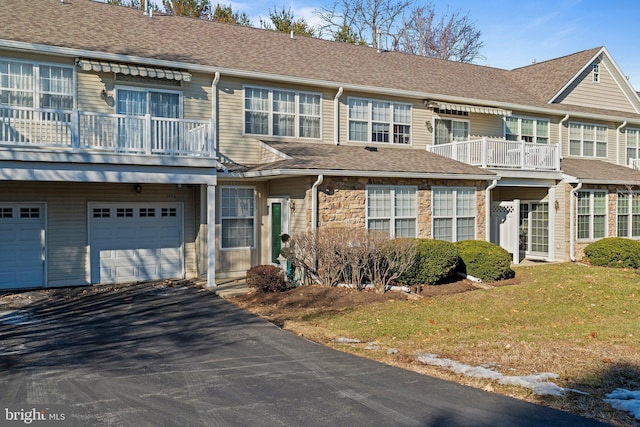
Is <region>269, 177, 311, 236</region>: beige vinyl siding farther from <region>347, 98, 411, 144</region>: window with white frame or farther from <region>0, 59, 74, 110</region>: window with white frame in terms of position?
<region>0, 59, 74, 110</region>: window with white frame

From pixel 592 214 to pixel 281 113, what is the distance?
12209 mm

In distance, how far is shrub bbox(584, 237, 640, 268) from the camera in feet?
57.7

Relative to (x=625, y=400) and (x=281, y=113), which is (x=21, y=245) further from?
(x=625, y=400)

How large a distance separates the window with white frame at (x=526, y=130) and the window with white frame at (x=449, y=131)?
76.7 inches

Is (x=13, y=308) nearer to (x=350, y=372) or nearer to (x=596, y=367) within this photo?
(x=350, y=372)

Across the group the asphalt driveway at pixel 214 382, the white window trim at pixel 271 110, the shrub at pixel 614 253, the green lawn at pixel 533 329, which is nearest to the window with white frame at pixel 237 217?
the white window trim at pixel 271 110

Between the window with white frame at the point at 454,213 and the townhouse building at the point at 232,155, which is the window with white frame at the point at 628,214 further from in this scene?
the window with white frame at the point at 454,213

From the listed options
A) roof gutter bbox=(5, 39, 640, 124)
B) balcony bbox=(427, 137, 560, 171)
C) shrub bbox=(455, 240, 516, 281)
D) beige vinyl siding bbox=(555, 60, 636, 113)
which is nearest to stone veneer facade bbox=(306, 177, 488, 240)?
shrub bbox=(455, 240, 516, 281)

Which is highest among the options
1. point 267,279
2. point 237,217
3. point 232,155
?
point 232,155

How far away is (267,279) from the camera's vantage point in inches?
507

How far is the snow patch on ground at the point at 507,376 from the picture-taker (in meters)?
6.39

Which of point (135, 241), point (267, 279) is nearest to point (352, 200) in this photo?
→ point (267, 279)

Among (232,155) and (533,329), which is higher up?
(232,155)

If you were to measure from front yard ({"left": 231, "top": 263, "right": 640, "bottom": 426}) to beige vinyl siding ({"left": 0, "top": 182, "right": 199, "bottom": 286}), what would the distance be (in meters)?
4.80
